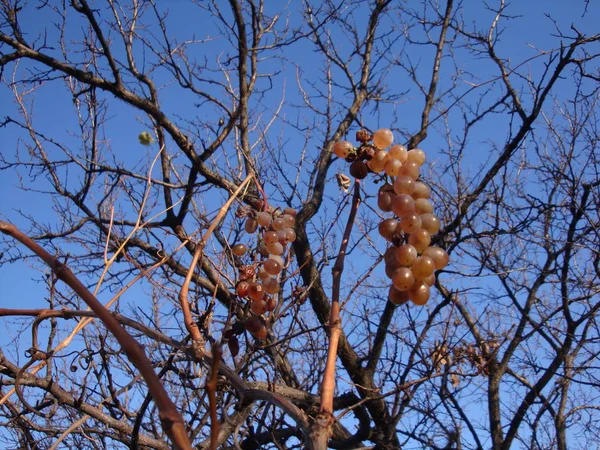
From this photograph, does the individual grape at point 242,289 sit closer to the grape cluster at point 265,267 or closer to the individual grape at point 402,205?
the grape cluster at point 265,267

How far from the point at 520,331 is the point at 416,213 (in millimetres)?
4084

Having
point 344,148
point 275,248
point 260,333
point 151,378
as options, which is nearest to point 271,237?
point 275,248

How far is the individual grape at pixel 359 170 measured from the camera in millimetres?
1040

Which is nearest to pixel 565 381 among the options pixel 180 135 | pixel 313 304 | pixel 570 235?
pixel 570 235

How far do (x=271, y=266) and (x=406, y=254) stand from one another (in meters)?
0.44

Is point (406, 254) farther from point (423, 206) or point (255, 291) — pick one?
point (255, 291)

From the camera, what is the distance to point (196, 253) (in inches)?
38.5

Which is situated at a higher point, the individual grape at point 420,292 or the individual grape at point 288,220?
the individual grape at point 288,220

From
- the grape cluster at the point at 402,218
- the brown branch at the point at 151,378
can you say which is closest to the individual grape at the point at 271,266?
the grape cluster at the point at 402,218

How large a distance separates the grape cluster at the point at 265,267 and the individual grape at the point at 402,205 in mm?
406

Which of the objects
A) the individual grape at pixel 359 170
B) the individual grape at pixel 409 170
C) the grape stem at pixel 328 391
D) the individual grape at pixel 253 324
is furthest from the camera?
the individual grape at pixel 253 324

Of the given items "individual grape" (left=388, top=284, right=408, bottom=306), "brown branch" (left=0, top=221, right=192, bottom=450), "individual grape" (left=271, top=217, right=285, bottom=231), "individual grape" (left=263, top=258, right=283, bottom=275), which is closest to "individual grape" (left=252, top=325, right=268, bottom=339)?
"individual grape" (left=263, top=258, right=283, bottom=275)

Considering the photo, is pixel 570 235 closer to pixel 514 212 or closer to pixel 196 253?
pixel 514 212

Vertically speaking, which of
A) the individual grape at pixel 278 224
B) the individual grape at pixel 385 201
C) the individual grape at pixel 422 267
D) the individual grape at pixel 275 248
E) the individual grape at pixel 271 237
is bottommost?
the individual grape at pixel 422 267
